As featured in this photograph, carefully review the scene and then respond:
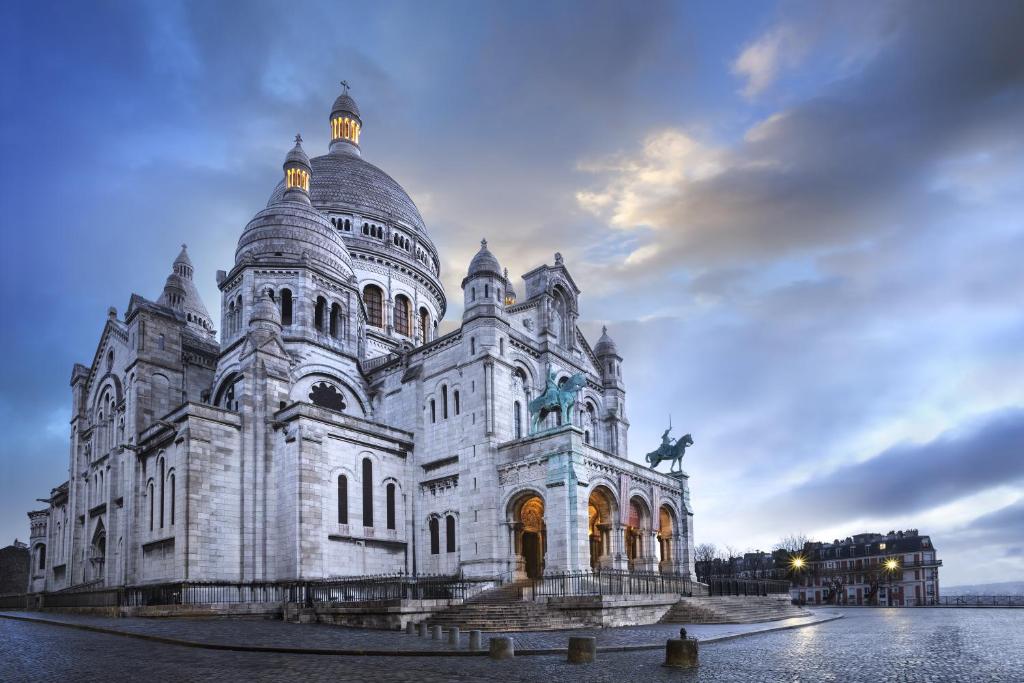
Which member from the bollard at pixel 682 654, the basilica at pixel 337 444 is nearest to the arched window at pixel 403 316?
the basilica at pixel 337 444

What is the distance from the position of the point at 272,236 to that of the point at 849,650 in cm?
3854

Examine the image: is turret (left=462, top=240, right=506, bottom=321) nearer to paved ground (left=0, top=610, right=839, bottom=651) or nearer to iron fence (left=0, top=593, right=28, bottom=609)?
paved ground (left=0, top=610, right=839, bottom=651)

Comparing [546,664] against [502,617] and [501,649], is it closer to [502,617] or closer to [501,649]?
[501,649]

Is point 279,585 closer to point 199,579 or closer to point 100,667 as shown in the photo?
point 199,579

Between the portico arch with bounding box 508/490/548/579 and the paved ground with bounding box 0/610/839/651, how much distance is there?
391 inches

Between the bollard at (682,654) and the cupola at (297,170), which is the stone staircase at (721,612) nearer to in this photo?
the bollard at (682,654)

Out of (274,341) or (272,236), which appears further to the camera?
(272,236)

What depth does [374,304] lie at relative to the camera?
185 feet

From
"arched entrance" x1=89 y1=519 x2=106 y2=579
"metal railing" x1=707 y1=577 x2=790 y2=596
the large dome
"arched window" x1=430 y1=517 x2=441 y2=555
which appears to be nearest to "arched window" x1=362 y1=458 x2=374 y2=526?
"arched window" x1=430 y1=517 x2=441 y2=555

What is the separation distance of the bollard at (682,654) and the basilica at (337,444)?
1714 cm

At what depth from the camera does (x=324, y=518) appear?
117ft

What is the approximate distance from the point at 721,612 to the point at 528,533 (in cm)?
1264

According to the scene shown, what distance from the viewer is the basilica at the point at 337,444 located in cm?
3478

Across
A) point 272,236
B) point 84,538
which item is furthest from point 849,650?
point 84,538
